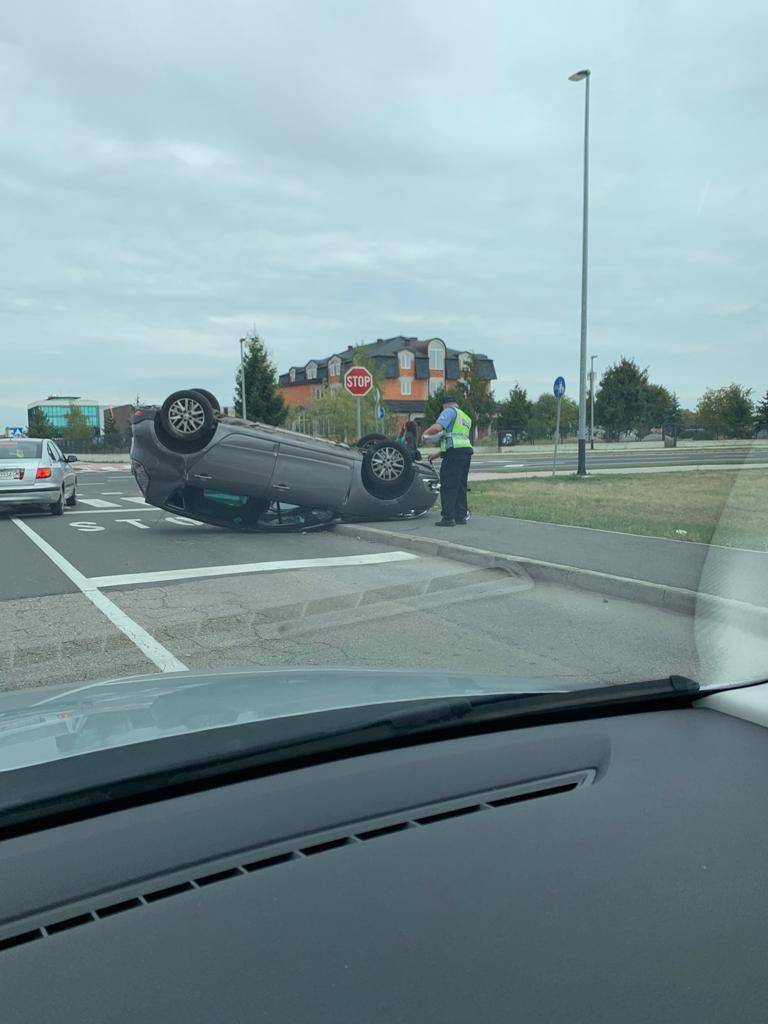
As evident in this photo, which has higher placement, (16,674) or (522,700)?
(522,700)

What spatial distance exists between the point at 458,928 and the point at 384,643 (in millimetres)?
4494

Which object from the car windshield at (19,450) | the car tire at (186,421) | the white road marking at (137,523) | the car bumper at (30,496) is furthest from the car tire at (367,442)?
the car windshield at (19,450)

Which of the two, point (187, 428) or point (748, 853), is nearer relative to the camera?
point (748, 853)

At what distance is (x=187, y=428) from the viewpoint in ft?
36.2

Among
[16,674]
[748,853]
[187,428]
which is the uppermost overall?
[187,428]

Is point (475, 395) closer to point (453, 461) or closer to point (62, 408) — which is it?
point (453, 461)

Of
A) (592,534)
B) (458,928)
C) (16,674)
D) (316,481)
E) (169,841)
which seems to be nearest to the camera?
(458,928)

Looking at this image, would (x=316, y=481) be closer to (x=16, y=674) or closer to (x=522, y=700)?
(x=16, y=674)

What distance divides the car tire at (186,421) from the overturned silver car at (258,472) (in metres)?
0.01

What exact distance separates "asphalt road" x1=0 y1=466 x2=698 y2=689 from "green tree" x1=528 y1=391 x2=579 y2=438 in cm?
3569

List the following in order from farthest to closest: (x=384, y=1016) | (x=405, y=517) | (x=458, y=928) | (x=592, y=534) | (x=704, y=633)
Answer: (x=405, y=517), (x=592, y=534), (x=704, y=633), (x=458, y=928), (x=384, y=1016)

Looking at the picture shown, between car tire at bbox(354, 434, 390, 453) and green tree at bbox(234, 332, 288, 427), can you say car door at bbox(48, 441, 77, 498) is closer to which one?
car tire at bbox(354, 434, 390, 453)

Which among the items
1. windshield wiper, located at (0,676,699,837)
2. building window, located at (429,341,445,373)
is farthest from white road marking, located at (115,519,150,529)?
building window, located at (429,341,445,373)

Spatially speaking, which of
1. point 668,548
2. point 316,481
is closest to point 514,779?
point 668,548
